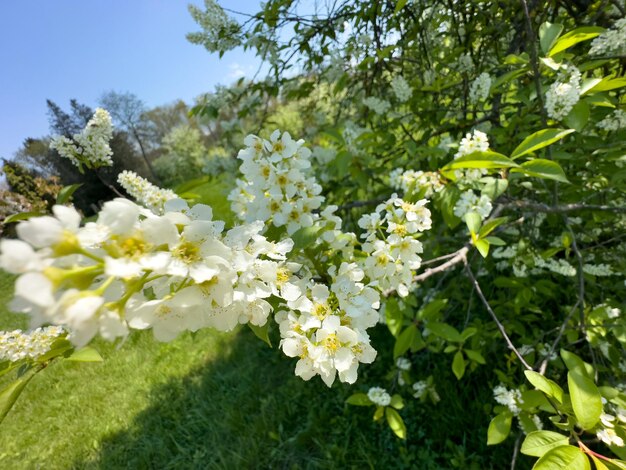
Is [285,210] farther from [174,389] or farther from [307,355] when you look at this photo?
[174,389]

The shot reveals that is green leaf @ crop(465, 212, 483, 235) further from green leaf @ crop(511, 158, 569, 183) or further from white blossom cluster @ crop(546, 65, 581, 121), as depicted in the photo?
white blossom cluster @ crop(546, 65, 581, 121)

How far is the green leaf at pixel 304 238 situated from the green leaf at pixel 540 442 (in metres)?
0.81

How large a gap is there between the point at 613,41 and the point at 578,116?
54 centimetres

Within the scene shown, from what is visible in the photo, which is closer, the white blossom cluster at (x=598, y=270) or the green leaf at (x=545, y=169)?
the green leaf at (x=545, y=169)

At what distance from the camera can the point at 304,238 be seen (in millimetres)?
1122

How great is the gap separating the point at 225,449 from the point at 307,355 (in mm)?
2501

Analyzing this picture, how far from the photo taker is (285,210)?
4.25 feet

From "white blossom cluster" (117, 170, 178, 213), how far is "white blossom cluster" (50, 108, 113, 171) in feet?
0.31

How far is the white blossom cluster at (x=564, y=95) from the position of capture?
1.41 m

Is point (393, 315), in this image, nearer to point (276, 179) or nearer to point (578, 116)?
point (276, 179)

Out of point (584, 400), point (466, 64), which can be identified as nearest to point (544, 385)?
point (584, 400)

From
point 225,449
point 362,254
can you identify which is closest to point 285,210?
point 362,254

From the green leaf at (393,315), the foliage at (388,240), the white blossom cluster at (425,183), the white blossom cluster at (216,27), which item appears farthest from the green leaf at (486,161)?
the white blossom cluster at (216,27)

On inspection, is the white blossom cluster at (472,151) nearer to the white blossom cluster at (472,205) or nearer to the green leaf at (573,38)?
the white blossom cluster at (472,205)
